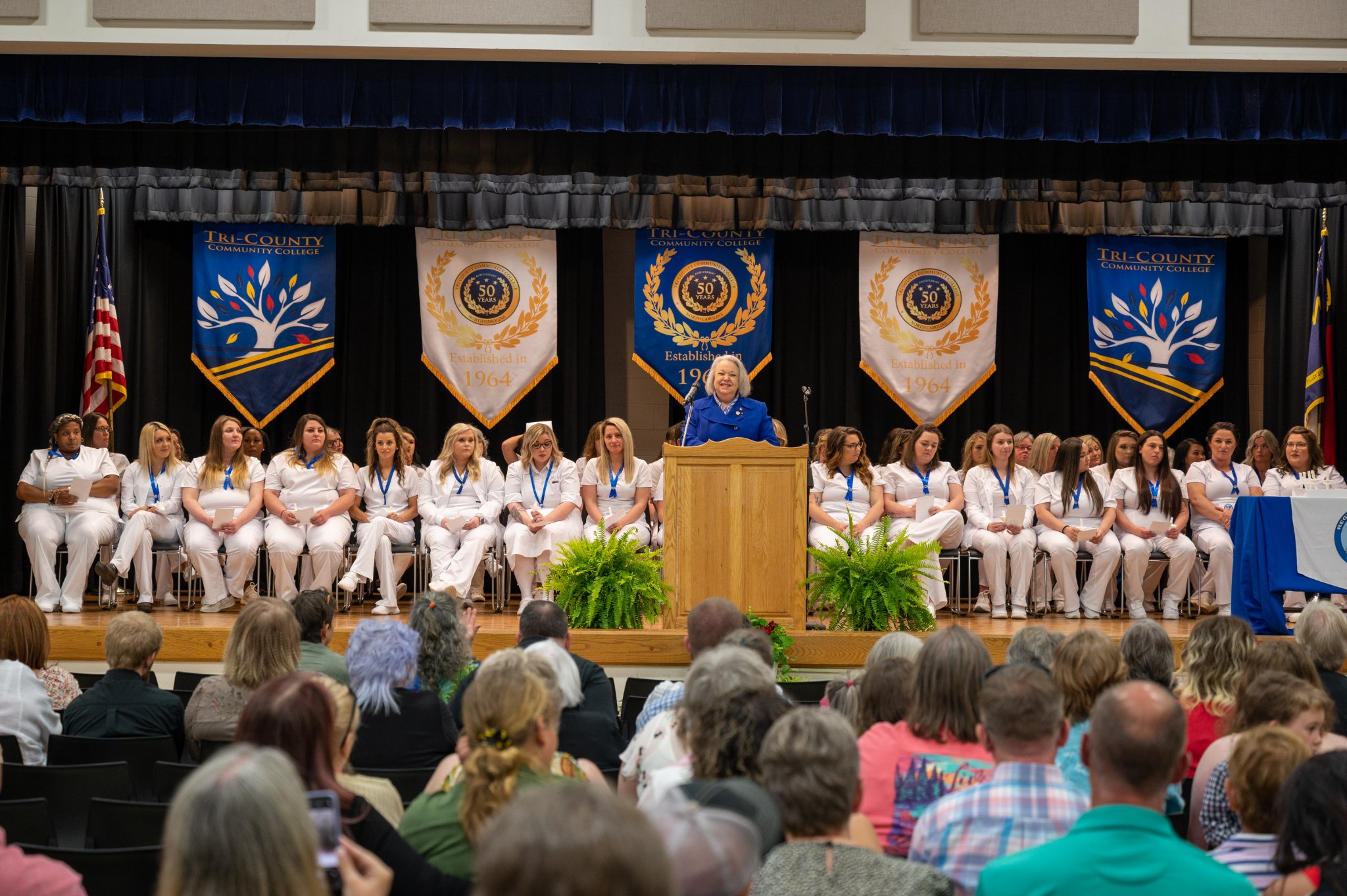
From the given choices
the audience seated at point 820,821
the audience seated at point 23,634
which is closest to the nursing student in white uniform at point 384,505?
the audience seated at point 23,634

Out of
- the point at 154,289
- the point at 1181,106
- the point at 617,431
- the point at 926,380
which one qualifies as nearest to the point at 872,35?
the point at 1181,106

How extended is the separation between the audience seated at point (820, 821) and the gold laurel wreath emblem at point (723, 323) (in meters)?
8.57

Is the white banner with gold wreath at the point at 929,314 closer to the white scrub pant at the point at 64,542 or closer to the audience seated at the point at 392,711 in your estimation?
the white scrub pant at the point at 64,542

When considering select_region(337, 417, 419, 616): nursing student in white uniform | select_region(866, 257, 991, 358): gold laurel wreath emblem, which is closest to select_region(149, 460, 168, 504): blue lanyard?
select_region(337, 417, 419, 616): nursing student in white uniform

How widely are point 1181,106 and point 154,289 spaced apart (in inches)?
316

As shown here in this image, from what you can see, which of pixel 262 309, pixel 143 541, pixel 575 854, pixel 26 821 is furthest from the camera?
pixel 262 309

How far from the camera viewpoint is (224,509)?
880 centimetres

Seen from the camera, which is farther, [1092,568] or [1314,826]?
[1092,568]

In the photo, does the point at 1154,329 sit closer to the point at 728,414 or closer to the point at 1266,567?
the point at 1266,567

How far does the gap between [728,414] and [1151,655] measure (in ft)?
12.2

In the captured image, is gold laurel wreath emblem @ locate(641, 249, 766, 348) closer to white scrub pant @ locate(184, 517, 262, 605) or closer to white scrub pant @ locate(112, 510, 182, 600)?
white scrub pant @ locate(184, 517, 262, 605)

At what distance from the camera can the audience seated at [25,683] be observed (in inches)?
153

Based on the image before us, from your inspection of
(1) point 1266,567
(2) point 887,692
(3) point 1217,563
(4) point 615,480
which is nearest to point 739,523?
(4) point 615,480

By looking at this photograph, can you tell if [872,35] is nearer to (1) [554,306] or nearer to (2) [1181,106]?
(2) [1181,106]
